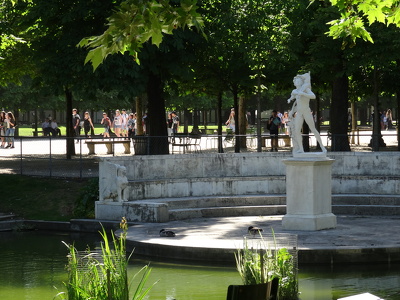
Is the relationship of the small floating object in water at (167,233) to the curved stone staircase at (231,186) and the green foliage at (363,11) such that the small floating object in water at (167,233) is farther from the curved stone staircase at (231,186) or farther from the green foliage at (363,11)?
the green foliage at (363,11)

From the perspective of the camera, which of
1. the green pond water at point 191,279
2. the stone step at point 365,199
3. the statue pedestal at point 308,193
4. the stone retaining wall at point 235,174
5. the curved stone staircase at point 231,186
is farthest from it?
the stone retaining wall at point 235,174

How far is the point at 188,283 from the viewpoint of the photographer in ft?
50.5

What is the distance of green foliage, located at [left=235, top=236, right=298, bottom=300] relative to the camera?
11.7 meters

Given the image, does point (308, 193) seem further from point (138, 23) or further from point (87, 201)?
point (138, 23)

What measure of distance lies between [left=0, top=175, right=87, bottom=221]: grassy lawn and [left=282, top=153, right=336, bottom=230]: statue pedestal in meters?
7.14

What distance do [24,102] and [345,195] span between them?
167ft

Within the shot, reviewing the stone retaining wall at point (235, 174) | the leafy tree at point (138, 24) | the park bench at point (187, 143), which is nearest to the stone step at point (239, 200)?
the stone retaining wall at point (235, 174)

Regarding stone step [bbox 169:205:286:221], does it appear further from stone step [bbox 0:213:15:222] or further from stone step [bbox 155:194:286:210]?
stone step [bbox 0:213:15:222]

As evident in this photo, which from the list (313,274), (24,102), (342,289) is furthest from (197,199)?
(24,102)

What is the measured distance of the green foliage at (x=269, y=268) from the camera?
11664 millimetres

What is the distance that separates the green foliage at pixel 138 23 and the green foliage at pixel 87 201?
15593 millimetres

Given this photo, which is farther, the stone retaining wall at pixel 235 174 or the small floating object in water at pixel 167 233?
the stone retaining wall at pixel 235 174

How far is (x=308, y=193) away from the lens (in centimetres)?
2014

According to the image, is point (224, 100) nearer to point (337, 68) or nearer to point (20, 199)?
point (337, 68)
